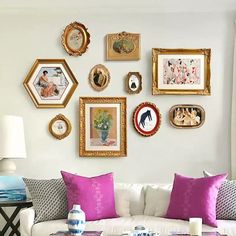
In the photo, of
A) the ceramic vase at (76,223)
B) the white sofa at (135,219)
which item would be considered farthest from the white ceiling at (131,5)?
the ceramic vase at (76,223)

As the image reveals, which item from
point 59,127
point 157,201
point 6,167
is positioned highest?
point 59,127

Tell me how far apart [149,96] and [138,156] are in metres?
0.59

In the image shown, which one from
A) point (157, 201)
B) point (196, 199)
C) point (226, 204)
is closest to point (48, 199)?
point (157, 201)

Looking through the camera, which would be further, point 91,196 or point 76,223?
point 91,196

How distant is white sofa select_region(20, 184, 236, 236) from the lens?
462 centimetres

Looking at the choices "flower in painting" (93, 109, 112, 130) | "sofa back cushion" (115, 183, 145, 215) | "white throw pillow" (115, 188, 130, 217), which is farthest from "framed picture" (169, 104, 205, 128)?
"white throw pillow" (115, 188, 130, 217)

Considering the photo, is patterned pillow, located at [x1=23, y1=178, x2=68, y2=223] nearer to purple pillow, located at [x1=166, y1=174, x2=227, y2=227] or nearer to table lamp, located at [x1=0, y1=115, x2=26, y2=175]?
table lamp, located at [x1=0, y1=115, x2=26, y2=175]

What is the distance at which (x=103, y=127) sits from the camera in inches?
227

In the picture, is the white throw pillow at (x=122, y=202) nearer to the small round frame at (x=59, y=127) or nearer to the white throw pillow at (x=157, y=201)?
the white throw pillow at (x=157, y=201)

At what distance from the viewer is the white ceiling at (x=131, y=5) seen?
18.8ft

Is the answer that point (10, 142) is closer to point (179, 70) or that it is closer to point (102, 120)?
point (102, 120)

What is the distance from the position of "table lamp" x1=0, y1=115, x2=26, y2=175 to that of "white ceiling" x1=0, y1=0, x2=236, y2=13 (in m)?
1.15

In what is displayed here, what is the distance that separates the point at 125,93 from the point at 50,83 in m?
0.74

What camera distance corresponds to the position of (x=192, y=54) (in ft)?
18.8
